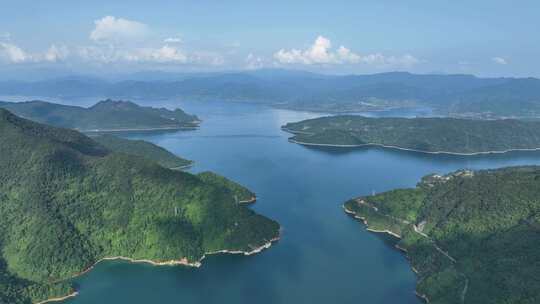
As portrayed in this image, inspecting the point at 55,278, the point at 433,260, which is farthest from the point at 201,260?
the point at 433,260

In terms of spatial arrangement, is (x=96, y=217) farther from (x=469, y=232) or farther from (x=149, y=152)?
(x=149, y=152)

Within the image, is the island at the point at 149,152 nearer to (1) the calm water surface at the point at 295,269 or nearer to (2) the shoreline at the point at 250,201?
(1) the calm water surface at the point at 295,269

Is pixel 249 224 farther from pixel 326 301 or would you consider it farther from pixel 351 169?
pixel 351 169

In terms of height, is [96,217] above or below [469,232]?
above

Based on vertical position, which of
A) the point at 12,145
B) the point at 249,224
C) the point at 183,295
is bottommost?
the point at 183,295

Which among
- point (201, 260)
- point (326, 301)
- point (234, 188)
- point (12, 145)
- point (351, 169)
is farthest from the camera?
point (351, 169)

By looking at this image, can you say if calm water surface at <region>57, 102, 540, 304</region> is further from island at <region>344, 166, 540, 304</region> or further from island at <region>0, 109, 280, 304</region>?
island at <region>344, 166, 540, 304</region>

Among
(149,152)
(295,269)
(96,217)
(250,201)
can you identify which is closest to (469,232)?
(295,269)
